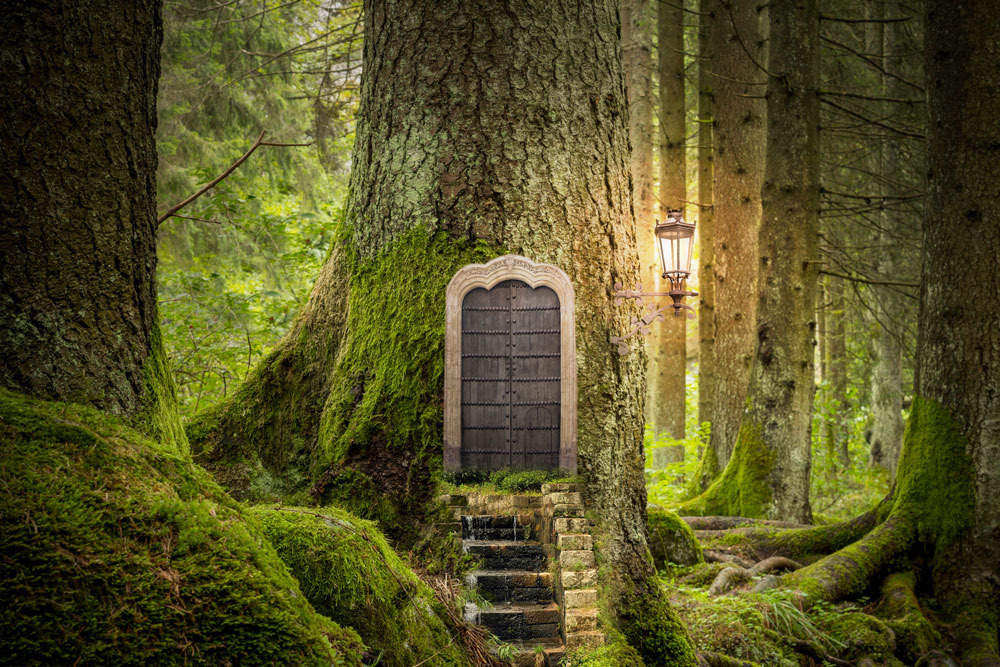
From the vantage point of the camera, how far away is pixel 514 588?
4.88 meters

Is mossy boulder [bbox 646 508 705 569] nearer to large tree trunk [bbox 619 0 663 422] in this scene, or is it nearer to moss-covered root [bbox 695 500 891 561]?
moss-covered root [bbox 695 500 891 561]

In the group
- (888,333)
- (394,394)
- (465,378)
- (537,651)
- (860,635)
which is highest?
→ (888,333)

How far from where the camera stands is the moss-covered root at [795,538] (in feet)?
26.3

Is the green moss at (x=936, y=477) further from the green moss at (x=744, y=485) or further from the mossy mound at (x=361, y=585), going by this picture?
the mossy mound at (x=361, y=585)

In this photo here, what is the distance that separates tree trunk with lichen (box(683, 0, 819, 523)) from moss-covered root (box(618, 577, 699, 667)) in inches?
177

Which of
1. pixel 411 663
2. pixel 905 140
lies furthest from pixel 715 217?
pixel 411 663

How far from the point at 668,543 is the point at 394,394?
3.55 m

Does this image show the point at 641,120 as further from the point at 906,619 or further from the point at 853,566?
the point at 906,619

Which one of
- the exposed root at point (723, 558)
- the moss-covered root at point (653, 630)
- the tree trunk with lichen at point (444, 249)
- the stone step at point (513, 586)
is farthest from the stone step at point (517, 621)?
the exposed root at point (723, 558)

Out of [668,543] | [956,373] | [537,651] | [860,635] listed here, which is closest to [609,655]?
[537,651]

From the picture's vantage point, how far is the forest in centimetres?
291

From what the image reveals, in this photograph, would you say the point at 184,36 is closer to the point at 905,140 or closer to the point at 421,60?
the point at 421,60

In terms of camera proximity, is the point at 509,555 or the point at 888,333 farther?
the point at 888,333

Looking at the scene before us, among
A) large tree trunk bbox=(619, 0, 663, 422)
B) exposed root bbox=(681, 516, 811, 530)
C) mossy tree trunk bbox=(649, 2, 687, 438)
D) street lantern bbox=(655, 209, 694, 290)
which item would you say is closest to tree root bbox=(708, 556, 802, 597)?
exposed root bbox=(681, 516, 811, 530)
